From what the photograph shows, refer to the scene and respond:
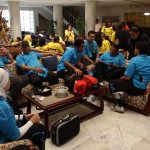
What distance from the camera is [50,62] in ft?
12.9

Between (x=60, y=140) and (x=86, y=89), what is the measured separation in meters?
0.84

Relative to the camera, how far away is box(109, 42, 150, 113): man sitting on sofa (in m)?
2.81

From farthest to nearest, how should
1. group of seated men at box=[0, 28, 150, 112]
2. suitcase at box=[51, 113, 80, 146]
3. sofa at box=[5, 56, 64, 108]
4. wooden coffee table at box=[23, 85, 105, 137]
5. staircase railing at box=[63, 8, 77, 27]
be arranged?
1. staircase railing at box=[63, 8, 77, 27]
2. sofa at box=[5, 56, 64, 108]
3. group of seated men at box=[0, 28, 150, 112]
4. wooden coffee table at box=[23, 85, 105, 137]
5. suitcase at box=[51, 113, 80, 146]

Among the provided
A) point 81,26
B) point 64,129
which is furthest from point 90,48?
point 81,26

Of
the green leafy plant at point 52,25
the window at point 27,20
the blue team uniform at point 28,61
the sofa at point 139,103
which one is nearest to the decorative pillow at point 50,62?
the blue team uniform at point 28,61

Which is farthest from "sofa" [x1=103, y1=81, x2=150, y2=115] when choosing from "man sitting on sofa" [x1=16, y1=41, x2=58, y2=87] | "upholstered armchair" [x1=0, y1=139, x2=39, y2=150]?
"upholstered armchair" [x1=0, y1=139, x2=39, y2=150]

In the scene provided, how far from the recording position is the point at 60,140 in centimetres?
222

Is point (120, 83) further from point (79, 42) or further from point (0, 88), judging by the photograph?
point (0, 88)

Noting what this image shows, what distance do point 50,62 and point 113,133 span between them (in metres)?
2.02

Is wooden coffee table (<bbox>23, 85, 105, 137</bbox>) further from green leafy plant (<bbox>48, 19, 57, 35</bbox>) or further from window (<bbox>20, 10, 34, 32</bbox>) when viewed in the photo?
window (<bbox>20, 10, 34, 32</bbox>)

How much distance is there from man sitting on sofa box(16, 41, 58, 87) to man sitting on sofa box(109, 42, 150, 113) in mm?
1189

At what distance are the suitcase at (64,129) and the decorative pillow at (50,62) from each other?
174 cm

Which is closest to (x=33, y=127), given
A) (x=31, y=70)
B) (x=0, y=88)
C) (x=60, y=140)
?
(x=0, y=88)

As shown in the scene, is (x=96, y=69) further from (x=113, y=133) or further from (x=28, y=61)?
(x=113, y=133)
